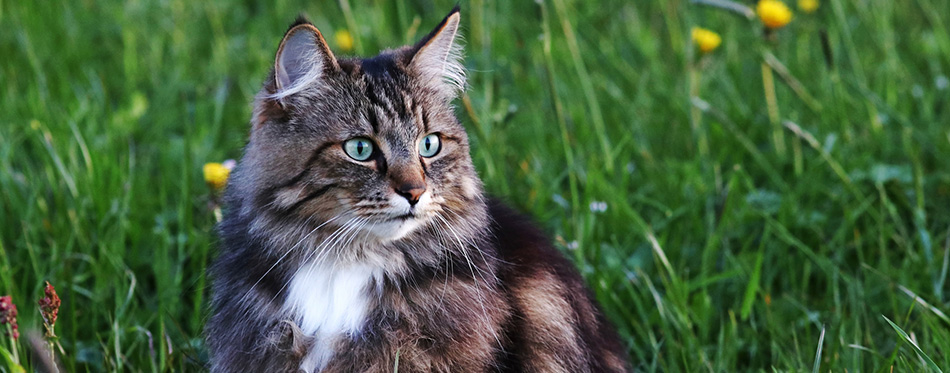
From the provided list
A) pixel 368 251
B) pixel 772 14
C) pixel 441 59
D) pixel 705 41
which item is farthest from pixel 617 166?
pixel 368 251

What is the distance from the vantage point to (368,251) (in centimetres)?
232

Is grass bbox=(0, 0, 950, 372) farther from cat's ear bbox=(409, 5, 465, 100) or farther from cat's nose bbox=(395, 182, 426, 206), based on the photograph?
cat's nose bbox=(395, 182, 426, 206)

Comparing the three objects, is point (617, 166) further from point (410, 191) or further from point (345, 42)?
point (410, 191)

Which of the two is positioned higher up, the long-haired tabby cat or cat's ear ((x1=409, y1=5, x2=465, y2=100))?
cat's ear ((x1=409, y1=5, x2=465, y2=100))

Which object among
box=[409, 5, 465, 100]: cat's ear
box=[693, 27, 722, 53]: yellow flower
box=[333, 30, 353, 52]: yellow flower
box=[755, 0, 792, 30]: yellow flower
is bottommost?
box=[333, 30, 353, 52]: yellow flower

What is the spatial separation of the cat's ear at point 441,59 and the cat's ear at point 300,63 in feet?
0.80

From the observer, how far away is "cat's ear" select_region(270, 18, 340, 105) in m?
2.28

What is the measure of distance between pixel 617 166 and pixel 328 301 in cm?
204

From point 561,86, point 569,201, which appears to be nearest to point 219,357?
point 569,201

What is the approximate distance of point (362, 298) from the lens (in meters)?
2.29

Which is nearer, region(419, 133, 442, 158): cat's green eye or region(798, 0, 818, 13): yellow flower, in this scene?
region(419, 133, 442, 158): cat's green eye

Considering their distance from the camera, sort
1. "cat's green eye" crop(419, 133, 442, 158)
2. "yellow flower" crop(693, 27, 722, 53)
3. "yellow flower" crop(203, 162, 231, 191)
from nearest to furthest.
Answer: "cat's green eye" crop(419, 133, 442, 158) → "yellow flower" crop(203, 162, 231, 191) → "yellow flower" crop(693, 27, 722, 53)

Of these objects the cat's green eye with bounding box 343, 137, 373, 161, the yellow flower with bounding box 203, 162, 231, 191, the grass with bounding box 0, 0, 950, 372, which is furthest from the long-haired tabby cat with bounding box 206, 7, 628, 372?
the yellow flower with bounding box 203, 162, 231, 191

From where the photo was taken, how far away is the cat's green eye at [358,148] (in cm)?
230
